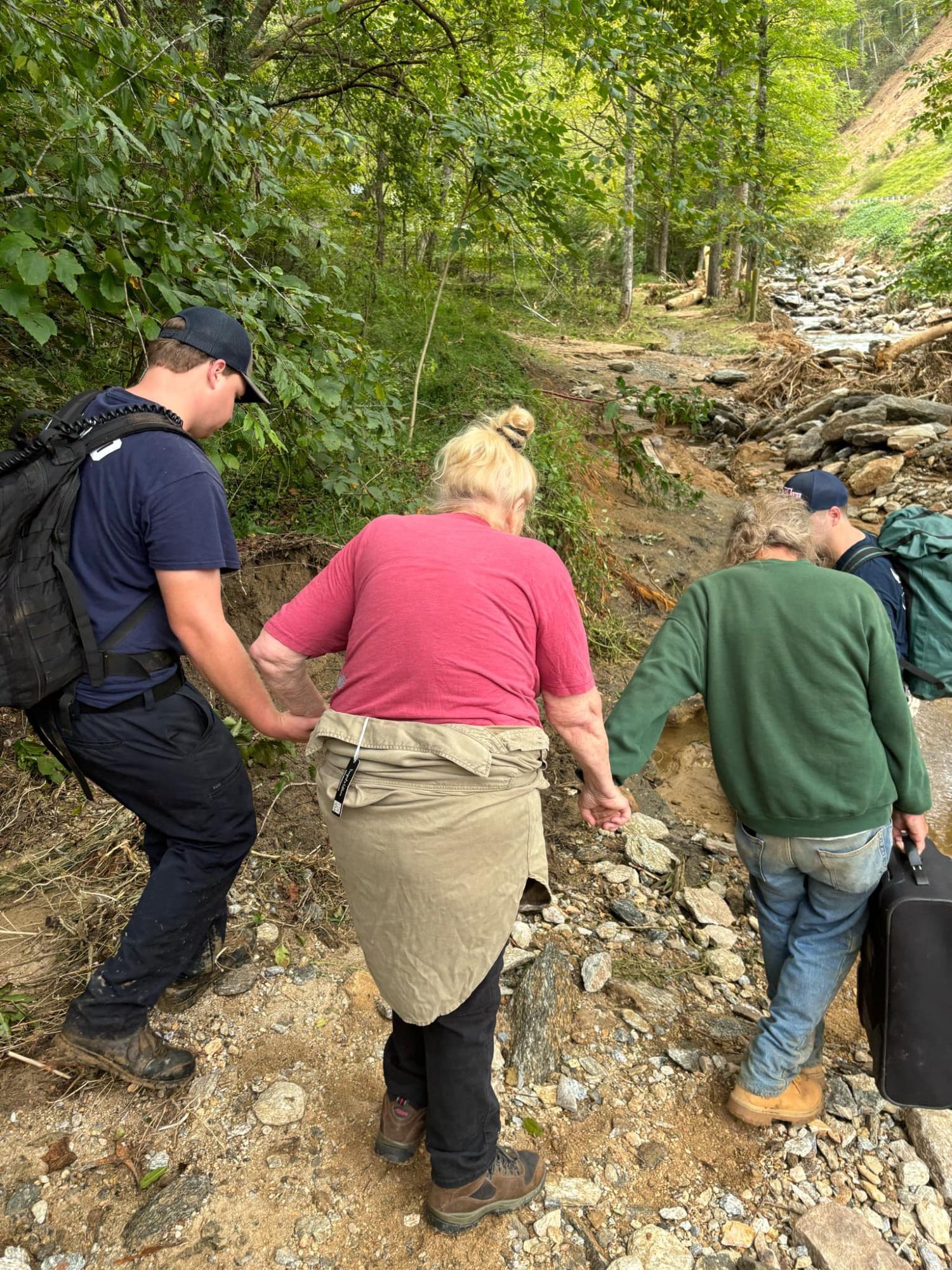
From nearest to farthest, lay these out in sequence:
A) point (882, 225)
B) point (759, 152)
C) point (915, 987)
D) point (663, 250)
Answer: point (915, 987)
point (759, 152)
point (663, 250)
point (882, 225)

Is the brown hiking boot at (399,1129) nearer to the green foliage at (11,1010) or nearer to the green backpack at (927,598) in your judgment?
the green foliage at (11,1010)

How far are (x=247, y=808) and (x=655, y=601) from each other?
509cm

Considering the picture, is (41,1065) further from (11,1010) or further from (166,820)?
(166,820)

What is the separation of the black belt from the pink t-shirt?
594 mm

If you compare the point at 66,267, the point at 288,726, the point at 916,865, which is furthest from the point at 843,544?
the point at 66,267

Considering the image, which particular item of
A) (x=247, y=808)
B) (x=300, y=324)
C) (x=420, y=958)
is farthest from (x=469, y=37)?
(x=420, y=958)

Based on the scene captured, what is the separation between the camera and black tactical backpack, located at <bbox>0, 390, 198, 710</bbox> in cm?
191

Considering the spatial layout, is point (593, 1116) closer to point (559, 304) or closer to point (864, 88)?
point (559, 304)

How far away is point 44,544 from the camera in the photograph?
76.2 inches

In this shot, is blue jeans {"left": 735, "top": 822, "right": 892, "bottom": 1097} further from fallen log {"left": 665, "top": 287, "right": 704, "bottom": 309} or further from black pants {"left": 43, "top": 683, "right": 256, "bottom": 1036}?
fallen log {"left": 665, "top": 287, "right": 704, "bottom": 309}

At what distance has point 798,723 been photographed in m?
2.13

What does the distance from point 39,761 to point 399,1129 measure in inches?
92.9

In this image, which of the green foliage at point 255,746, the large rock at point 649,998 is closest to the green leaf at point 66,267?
the green foliage at point 255,746

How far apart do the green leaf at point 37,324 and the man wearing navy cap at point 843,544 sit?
7.51ft
